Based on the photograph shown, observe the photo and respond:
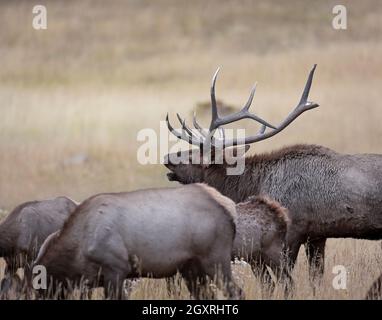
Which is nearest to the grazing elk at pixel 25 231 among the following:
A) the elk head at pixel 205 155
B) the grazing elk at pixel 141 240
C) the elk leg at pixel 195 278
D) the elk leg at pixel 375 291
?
the grazing elk at pixel 141 240

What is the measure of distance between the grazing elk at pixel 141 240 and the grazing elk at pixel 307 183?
228 centimetres

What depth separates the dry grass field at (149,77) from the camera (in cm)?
3061

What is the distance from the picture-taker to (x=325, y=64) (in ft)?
147

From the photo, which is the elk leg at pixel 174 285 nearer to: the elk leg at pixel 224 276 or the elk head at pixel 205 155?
the elk leg at pixel 224 276

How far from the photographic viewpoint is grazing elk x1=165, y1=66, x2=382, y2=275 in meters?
12.7

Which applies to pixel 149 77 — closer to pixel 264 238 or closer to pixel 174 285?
pixel 264 238

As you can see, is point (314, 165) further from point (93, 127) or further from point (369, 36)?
point (369, 36)

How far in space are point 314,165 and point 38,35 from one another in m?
40.2

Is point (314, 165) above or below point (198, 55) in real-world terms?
below

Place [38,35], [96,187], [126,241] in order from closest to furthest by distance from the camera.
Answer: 1. [126,241]
2. [96,187]
3. [38,35]

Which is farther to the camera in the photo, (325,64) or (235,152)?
(325,64)

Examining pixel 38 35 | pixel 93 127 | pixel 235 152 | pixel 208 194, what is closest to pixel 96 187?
pixel 93 127

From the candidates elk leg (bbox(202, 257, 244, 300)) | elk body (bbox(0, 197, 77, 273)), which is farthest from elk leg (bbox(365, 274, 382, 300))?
elk body (bbox(0, 197, 77, 273))

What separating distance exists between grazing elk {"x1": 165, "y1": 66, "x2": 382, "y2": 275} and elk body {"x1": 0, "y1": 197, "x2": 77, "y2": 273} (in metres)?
2.11
